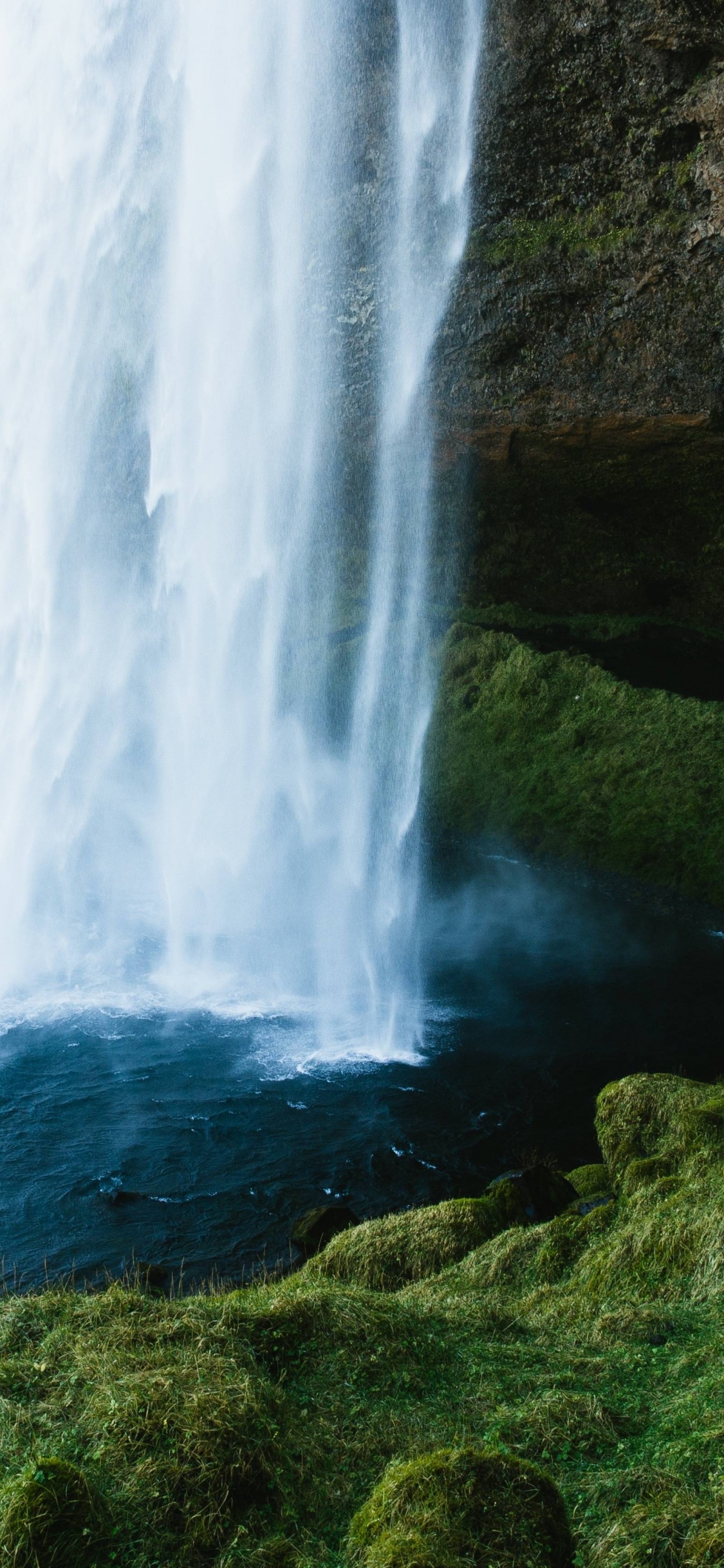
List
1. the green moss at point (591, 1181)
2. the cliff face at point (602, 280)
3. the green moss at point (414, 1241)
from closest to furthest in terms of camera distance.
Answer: the green moss at point (414, 1241) → the green moss at point (591, 1181) → the cliff face at point (602, 280)

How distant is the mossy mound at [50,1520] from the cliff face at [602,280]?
26833mm

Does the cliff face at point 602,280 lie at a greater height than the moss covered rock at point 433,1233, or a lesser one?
greater

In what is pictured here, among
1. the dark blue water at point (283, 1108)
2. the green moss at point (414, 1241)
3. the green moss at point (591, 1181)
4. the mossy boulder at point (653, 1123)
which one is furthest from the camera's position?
the dark blue water at point (283, 1108)

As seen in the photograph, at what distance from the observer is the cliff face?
2541 centimetres

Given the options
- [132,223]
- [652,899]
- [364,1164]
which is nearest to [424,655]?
[652,899]

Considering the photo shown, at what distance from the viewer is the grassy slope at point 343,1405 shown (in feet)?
18.1

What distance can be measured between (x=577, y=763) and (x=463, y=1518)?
3059cm

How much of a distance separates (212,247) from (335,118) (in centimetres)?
461

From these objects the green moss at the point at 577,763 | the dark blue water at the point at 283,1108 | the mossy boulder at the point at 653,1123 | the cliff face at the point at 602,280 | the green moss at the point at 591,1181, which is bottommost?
the dark blue water at the point at 283,1108

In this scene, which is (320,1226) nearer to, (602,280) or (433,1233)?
(433,1233)

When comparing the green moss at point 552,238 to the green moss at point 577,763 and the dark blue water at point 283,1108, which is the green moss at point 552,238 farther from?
the dark blue water at point 283,1108

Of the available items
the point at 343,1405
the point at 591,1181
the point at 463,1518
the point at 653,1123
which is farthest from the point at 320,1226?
the point at 463,1518

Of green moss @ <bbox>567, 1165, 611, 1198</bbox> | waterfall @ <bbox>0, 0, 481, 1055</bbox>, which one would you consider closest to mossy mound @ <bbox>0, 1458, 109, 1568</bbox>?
green moss @ <bbox>567, 1165, 611, 1198</bbox>

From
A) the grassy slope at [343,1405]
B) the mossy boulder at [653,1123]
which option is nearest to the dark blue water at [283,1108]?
the mossy boulder at [653,1123]
